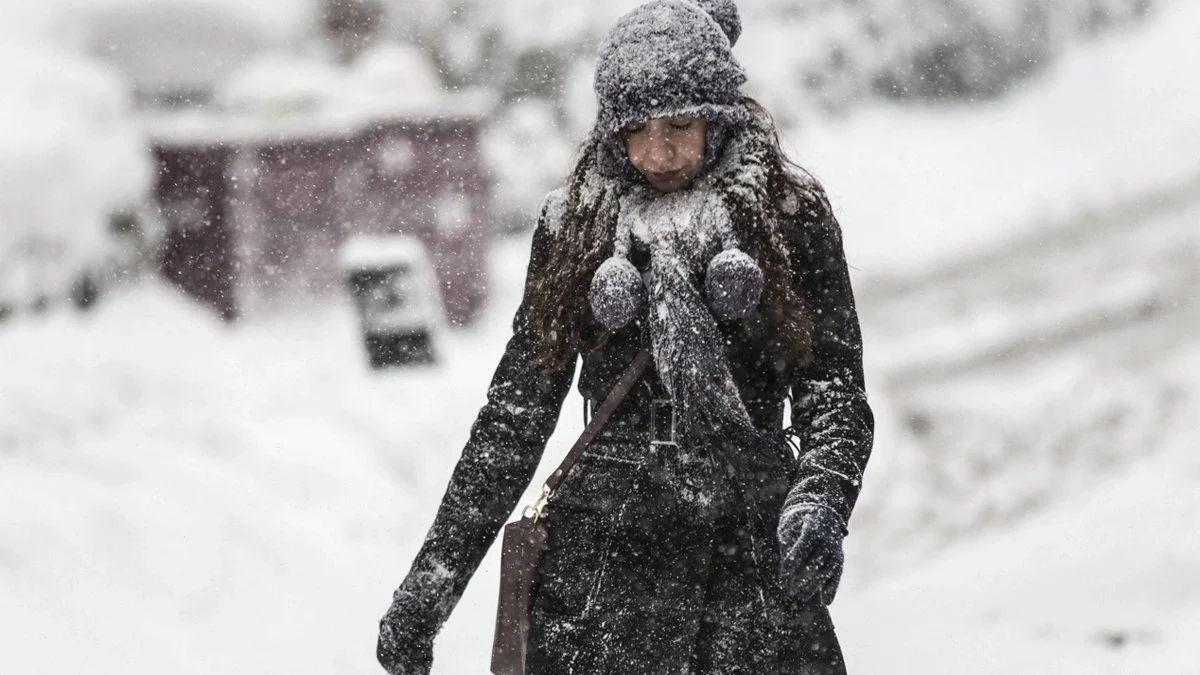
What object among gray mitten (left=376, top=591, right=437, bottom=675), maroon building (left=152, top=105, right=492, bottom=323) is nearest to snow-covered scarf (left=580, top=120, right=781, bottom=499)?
gray mitten (left=376, top=591, right=437, bottom=675)

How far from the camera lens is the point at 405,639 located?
237 centimetres

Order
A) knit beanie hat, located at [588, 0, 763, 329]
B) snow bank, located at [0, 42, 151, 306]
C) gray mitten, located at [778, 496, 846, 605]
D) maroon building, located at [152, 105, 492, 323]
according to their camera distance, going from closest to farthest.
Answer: gray mitten, located at [778, 496, 846, 605], knit beanie hat, located at [588, 0, 763, 329], snow bank, located at [0, 42, 151, 306], maroon building, located at [152, 105, 492, 323]

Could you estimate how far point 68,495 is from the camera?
6.23 metres

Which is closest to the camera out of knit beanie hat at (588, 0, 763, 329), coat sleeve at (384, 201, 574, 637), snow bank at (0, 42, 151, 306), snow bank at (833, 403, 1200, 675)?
knit beanie hat at (588, 0, 763, 329)

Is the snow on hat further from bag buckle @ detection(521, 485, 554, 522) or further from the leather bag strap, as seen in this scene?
bag buckle @ detection(521, 485, 554, 522)

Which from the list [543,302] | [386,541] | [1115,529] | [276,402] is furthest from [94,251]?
[543,302]

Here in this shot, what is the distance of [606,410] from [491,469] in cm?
24

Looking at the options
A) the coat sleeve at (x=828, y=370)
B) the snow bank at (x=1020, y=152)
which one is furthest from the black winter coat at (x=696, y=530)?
the snow bank at (x=1020, y=152)

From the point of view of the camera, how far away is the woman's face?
7.40ft

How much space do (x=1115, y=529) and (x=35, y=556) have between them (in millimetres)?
4386

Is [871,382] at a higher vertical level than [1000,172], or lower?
lower

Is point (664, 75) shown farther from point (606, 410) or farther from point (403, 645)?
point (403, 645)

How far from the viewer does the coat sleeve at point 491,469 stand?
2.38 meters

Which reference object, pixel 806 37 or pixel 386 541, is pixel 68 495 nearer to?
pixel 386 541
